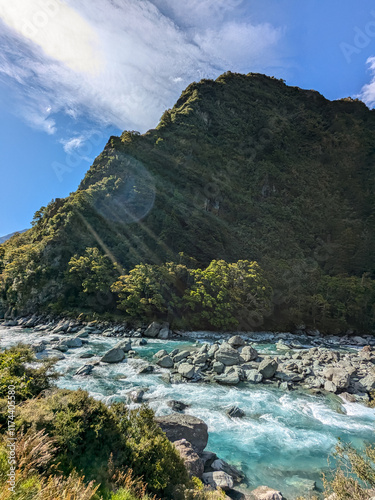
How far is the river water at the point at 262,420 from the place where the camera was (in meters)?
9.84

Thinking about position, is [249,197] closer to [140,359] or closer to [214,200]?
[214,200]

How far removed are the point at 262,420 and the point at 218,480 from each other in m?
5.94

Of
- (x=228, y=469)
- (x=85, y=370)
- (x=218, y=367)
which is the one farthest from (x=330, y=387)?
(x=85, y=370)

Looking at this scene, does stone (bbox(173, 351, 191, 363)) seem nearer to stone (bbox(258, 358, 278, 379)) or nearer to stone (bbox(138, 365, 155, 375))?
stone (bbox(138, 365, 155, 375))

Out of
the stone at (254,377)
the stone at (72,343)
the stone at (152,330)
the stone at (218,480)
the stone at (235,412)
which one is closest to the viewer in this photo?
the stone at (218,480)

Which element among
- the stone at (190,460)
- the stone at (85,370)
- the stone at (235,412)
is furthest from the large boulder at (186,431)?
the stone at (85,370)

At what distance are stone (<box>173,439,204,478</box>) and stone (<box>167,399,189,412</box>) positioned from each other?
4470 millimetres

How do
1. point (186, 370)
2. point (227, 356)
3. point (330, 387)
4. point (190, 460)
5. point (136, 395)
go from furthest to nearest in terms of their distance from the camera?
point (227, 356) < point (186, 370) < point (330, 387) < point (136, 395) < point (190, 460)

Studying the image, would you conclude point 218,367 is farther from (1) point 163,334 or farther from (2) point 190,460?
(1) point 163,334

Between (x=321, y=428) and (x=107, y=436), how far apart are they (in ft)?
39.1

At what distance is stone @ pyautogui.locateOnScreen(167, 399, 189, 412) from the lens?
1334cm

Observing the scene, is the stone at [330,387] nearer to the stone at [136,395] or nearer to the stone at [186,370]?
the stone at [186,370]

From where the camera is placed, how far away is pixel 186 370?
1830 centimetres

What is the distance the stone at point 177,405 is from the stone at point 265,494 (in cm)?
576
